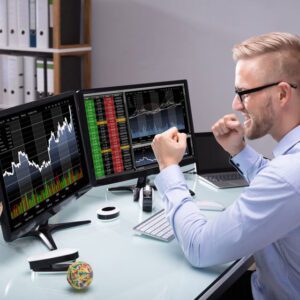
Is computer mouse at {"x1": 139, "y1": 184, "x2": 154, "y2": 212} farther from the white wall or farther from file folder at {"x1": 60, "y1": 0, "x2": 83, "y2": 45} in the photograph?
file folder at {"x1": 60, "y1": 0, "x2": 83, "y2": 45}

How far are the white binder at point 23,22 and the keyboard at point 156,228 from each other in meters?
1.67

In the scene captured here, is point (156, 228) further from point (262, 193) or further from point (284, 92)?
point (284, 92)

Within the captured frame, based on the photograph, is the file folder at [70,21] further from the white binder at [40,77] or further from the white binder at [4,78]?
the white binder at [4,78]

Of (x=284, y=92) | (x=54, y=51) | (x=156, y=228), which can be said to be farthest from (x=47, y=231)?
(x=54, y=51)

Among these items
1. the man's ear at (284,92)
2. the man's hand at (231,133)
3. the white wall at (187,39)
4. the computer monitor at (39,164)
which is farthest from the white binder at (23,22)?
the man's ear at (284,92)

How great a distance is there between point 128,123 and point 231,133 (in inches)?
16.4

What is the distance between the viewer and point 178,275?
1.32 m

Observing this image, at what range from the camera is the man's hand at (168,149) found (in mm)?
1483

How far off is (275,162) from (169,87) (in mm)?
879

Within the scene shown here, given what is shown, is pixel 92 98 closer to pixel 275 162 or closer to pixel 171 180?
pixel 171 180

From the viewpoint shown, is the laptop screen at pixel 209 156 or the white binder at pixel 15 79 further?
the white binder at pixel 15 79

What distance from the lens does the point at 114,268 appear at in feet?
4.42

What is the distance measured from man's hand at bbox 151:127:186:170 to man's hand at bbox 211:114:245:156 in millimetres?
253

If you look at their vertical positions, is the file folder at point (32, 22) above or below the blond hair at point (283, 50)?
above
